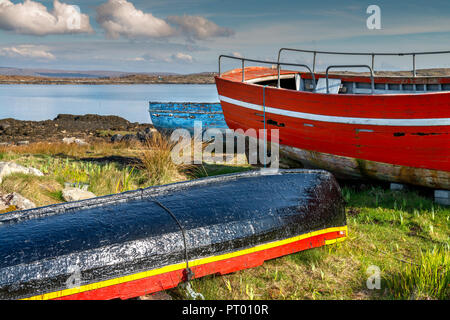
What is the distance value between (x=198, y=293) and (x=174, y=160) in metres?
5.64

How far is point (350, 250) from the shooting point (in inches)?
208

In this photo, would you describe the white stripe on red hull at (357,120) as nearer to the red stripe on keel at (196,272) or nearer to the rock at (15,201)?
the red stripe on keel at (196,272)

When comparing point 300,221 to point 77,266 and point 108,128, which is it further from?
point 108,128

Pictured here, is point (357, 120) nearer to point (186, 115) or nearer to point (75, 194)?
point (75, 194)

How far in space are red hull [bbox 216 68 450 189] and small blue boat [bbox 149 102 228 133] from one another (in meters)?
8.80

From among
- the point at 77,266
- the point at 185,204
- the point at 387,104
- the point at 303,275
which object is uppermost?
the point at 387,104

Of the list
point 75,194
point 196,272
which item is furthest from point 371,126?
point 75,194

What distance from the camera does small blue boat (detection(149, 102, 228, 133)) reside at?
18.3 m

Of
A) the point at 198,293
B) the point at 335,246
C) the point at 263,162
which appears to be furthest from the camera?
the point at 263,162

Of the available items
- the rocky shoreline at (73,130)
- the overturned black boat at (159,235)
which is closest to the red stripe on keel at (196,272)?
the overturned black boat at (159,235)

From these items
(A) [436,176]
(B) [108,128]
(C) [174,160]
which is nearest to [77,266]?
(C) [174,160]

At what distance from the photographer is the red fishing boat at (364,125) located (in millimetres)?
7105

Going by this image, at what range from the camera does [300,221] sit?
490cm
